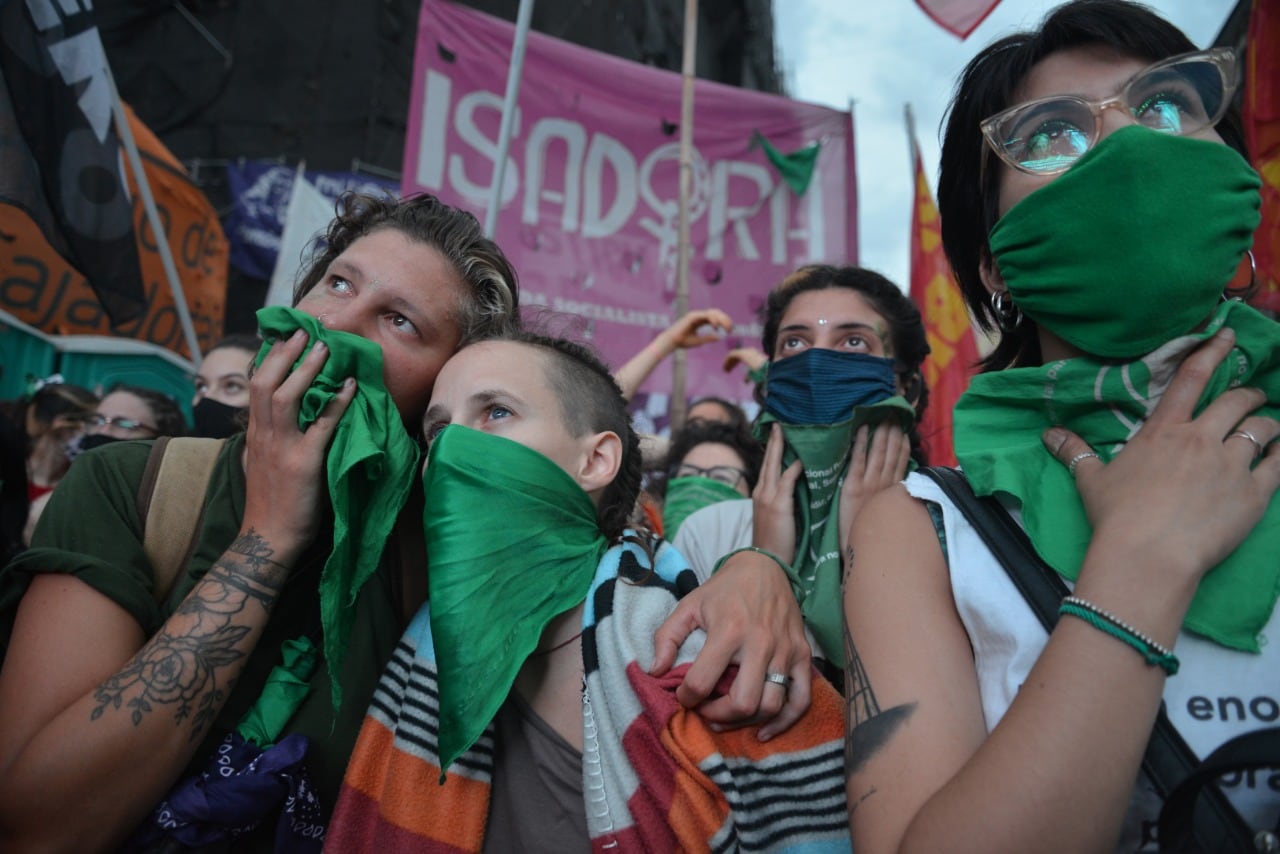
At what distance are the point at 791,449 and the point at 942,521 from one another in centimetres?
125

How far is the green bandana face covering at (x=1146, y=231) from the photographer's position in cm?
119

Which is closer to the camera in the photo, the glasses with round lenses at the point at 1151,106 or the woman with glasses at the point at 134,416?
the glasses with round lenses at the point at 1151,106

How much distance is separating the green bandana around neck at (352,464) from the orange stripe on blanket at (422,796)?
0.16 metres

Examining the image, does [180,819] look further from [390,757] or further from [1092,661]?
[1092,661]

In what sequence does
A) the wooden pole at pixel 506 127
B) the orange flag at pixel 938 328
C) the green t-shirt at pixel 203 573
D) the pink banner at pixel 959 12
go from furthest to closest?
the orange flag at pixel 938 328 < the pink banner at pixel 959 12 < the wooden pole at pixel 506 127 < the green t-shirt at pixel 203 573

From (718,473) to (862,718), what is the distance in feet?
9.04

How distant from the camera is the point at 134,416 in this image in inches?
156

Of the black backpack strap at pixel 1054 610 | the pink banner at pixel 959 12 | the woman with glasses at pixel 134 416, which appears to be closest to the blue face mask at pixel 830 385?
the black backpack strap at pixel 1054 610

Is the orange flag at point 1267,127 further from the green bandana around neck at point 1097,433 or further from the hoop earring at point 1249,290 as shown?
the green bandana around neck at point 1097,433

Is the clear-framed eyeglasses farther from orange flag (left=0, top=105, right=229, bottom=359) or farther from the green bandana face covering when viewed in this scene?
the green bandana face covering

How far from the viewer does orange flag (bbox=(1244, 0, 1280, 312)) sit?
144 inches

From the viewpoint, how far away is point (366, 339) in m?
1.81

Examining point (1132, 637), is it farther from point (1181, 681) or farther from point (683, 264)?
point (683, 264)

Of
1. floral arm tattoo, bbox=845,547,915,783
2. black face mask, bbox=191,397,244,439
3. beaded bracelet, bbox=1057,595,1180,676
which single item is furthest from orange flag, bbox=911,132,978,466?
beaded bracelet, bbox=1057,595,1180,676
